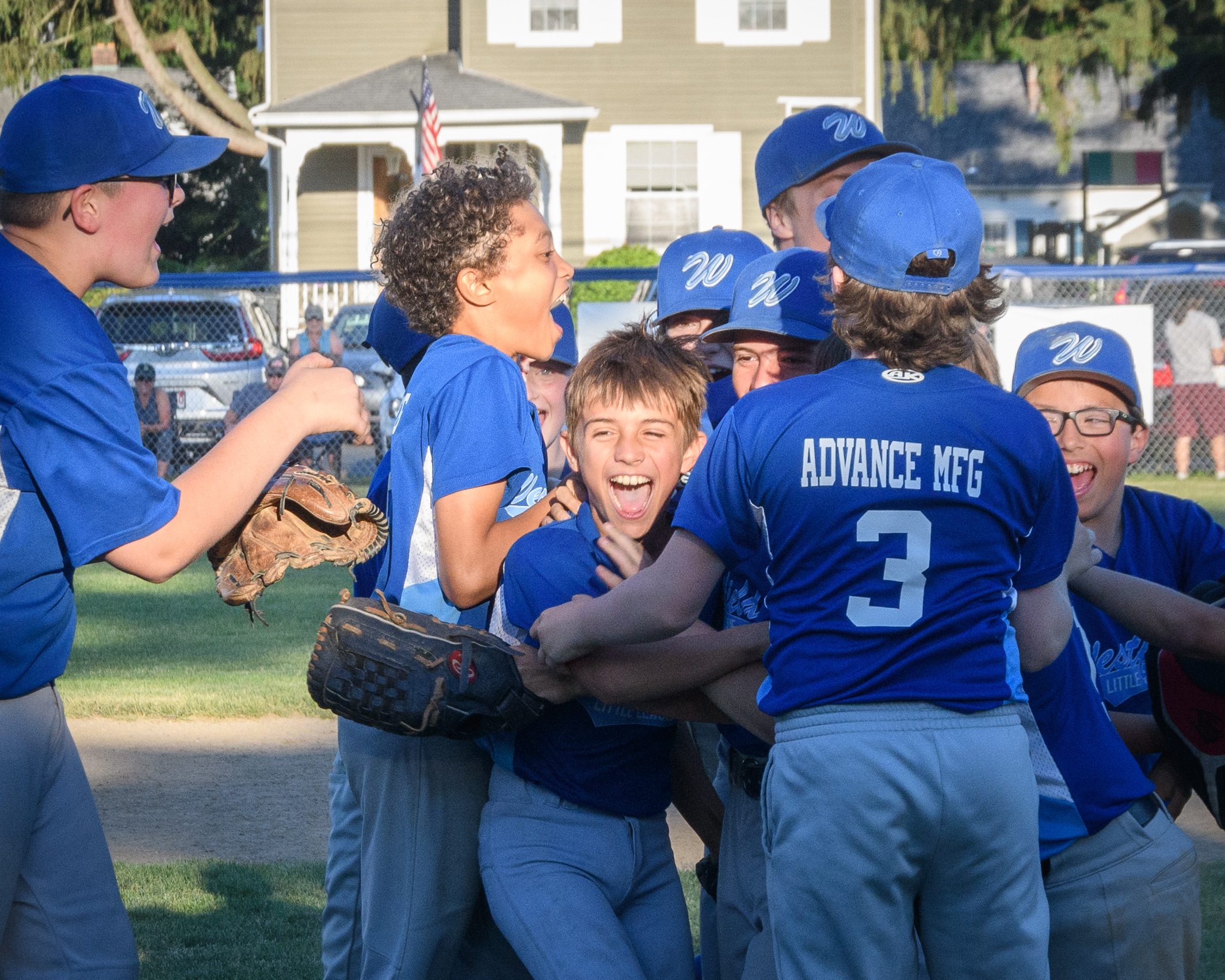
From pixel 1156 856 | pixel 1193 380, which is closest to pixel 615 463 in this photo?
pixel 1156 856

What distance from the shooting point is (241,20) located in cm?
2964

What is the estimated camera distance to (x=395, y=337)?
3.69m

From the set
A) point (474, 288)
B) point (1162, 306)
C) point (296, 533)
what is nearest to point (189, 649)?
point (296, 533)

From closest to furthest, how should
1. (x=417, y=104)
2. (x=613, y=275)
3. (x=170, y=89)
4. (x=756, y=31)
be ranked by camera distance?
1. (x=613, y=275)
2. (x=417, y=104)
3. (x=756, y=31)
4. (x=170, y=89)

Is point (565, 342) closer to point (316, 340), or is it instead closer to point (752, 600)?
point (752, 600)

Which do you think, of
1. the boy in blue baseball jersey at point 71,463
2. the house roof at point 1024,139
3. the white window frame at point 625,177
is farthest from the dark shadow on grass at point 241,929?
the house roof at point 1024,139

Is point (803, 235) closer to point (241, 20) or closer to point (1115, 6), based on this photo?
point (1115, 6)

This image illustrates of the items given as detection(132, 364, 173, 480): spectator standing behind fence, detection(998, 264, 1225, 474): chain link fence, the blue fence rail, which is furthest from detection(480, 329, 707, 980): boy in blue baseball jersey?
detection(998, 264, 1225, 474): chain link fence

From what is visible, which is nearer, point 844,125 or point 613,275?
point 844,125

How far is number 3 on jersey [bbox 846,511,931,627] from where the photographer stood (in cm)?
216

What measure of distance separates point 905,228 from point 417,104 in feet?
68.3

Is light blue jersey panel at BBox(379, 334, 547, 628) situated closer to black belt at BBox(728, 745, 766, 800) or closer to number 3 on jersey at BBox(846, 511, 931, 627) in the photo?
black belt at BBox(728, 745, 766, 800)

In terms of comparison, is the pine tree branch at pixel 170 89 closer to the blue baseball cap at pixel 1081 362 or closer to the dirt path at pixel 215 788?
the dirt path at pixel 215 788

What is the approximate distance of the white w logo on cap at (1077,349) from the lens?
9.92 feet
